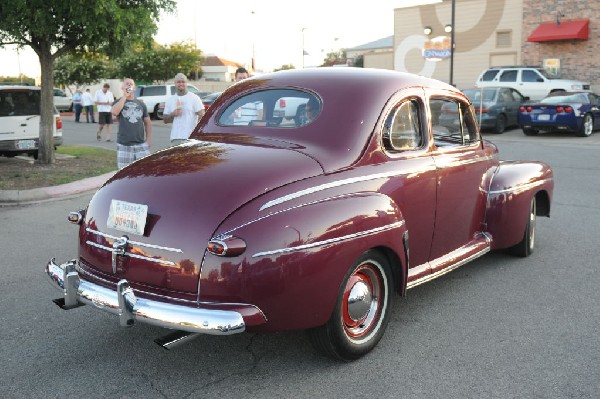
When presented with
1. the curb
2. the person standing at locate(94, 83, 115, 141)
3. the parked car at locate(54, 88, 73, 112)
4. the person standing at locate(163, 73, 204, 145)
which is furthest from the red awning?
the parked car at locate(54, 88, 73, 112)

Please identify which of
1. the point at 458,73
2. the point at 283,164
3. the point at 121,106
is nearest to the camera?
the point at 283,164

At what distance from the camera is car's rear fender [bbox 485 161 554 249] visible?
17.3ft

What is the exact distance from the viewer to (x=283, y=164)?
360cm

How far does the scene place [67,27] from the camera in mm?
11430

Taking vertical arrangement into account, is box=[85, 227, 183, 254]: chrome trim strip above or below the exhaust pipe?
above

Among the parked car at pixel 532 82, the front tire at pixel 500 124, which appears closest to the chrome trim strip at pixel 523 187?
the front tire at pixel 500 124

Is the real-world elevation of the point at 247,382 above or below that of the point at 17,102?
below

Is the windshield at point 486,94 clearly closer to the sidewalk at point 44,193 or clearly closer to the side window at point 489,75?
the side window at point 489,75

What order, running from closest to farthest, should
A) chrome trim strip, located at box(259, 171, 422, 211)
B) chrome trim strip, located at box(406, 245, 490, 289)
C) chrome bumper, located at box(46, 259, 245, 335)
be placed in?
1. chrome bumper, located at box(46, 259, 245, 335)
2. chrome trim strip, located at box(259, 171, 422, 211)
3. chrome trim strip, located at box(406, 245, 490, 289)

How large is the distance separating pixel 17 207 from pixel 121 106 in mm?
2271

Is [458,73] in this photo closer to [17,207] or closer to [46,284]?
[17,207]

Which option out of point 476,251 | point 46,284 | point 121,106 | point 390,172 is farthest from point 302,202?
point 121,106

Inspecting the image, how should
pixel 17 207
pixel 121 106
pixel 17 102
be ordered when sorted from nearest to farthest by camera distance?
1. pixel 121 106
2. pixel 17 207
3. pixel 17 102

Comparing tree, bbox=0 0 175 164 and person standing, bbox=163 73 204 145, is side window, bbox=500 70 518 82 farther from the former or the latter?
person standing, bbox=163 73 204 145
